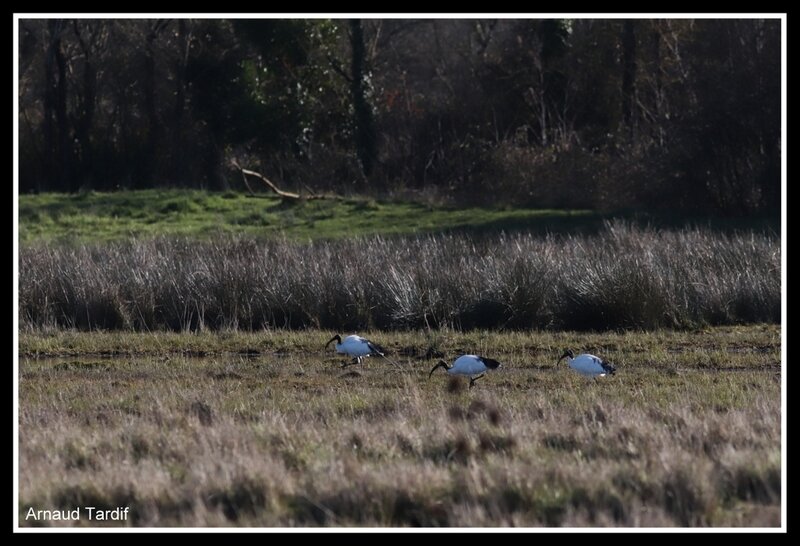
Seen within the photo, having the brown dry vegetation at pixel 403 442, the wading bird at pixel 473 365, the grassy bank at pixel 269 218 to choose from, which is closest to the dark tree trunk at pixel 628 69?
the grassy bank at pixel 269 218

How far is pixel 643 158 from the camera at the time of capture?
29.1m

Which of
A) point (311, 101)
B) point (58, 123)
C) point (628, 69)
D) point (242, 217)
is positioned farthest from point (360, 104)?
point (242, 217)

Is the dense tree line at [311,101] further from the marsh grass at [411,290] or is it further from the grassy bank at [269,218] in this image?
the marsh grass at [411,290]

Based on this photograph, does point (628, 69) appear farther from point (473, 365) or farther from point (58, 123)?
point (473, 365)

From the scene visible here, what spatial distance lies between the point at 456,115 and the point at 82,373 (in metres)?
26.2

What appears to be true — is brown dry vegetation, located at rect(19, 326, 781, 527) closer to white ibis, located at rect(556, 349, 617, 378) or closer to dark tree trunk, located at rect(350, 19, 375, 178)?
white ibis, located at rect(556, 349, 617, 378)

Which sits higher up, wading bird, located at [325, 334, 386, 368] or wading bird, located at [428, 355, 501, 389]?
wading bird, located at [428, 355, 501, 389]

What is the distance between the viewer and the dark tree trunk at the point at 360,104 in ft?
122

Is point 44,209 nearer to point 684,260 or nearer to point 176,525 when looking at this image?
point 684,260

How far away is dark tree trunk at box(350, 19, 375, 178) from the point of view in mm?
37125

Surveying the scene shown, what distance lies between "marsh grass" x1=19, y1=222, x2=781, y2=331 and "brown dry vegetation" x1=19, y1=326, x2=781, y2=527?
224cm
